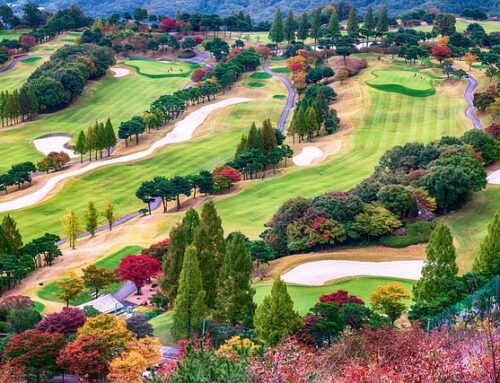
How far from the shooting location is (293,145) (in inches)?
4104

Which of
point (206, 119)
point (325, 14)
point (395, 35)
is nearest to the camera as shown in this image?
point (206, 119)

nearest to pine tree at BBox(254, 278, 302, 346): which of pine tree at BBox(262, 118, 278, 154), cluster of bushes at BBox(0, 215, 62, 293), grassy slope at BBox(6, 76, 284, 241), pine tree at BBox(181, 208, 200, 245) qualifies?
pine tree at BBox(181, 208, 200, 245)

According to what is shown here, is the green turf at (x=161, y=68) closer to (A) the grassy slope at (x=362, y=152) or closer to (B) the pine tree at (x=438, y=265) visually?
(A) the grassy slope at (x=362, y=152)

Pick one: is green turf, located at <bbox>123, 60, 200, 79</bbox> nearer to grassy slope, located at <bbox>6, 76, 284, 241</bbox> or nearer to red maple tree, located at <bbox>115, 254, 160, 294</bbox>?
grassy slope, located at <bbox>6, 76, 284, 241</bbox>

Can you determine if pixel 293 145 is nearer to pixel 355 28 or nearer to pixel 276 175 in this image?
pixel 276 175

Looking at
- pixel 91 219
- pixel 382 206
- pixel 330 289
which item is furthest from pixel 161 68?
pixel 330 289

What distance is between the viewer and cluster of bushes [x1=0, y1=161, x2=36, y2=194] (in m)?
91.2

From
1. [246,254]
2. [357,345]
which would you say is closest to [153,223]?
[246,254]

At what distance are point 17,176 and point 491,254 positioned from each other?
62.6m

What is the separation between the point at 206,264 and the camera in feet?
162

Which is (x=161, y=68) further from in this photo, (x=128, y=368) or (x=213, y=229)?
(x=128, y=368)

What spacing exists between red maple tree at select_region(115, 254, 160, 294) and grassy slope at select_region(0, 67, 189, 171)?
52319 millimetres

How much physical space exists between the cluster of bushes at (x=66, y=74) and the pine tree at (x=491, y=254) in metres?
95.7

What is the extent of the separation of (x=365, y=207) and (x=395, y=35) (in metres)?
91.7
